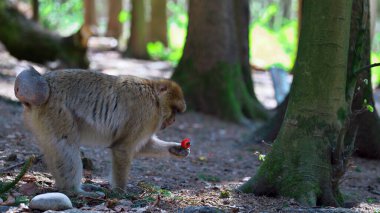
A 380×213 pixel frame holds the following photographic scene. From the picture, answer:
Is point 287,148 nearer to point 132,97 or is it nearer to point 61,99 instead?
point 132,97

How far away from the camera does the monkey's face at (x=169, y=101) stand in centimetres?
611

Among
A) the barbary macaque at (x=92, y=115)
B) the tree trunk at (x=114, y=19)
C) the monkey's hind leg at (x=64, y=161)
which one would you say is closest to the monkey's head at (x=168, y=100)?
the barbary macaque at (x=92, y=115)

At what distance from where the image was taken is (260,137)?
31.6ft

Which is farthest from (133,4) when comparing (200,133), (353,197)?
(353,197)

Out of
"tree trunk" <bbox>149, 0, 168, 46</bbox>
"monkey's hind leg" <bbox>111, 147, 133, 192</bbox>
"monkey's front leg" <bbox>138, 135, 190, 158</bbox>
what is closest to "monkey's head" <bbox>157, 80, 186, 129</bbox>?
"monkey's front leg" <bbox>138, 135, 190, 158</bbox>

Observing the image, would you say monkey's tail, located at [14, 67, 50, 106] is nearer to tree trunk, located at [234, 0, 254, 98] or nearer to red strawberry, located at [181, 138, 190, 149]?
red strawberry, located at [181, 138, 190, 149]

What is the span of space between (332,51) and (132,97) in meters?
2.03

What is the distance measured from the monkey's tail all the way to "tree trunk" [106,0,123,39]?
69.0 feet

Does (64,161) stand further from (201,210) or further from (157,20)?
(157,20)

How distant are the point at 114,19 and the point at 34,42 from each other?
12693 millimetres

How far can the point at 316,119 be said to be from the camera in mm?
5789

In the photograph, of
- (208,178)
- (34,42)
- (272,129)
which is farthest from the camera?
(34,42)

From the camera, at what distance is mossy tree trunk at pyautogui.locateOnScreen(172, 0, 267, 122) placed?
37.7 ft

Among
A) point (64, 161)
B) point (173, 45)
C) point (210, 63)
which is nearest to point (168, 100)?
point (64, 161)
